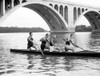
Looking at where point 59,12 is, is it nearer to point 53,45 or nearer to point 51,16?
point 51,16

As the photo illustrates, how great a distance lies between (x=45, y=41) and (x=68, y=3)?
198 feet

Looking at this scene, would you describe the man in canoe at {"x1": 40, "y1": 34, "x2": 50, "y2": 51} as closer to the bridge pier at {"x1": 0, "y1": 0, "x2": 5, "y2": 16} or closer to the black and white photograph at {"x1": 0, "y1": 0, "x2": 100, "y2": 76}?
the black and white photograph at {"x1": 0, "y1": 0, "x2": 100, "y2": 76}

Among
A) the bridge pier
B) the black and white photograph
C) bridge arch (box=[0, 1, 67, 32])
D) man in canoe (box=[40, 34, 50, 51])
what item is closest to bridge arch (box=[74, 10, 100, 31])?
the black and white photograph

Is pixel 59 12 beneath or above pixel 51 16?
above

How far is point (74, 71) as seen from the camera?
457 inches

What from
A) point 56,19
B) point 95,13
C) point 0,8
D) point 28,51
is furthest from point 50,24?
point 28,51

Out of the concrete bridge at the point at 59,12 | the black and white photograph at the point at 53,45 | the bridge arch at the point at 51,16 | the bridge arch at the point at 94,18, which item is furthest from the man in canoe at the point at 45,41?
the bridge arch at the point at 94,18

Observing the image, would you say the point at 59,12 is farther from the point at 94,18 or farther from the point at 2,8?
the point at 94,18

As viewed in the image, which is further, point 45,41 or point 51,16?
point 51,16

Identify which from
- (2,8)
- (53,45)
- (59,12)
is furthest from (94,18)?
(53,45)

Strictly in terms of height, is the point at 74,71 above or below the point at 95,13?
below

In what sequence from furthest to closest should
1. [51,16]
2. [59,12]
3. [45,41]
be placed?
[51,16]
[59,12]
[45,41]

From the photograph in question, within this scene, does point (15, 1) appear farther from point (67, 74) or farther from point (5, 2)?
point (67, 74)

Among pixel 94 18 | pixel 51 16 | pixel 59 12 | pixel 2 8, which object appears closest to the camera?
pixel 2 8
